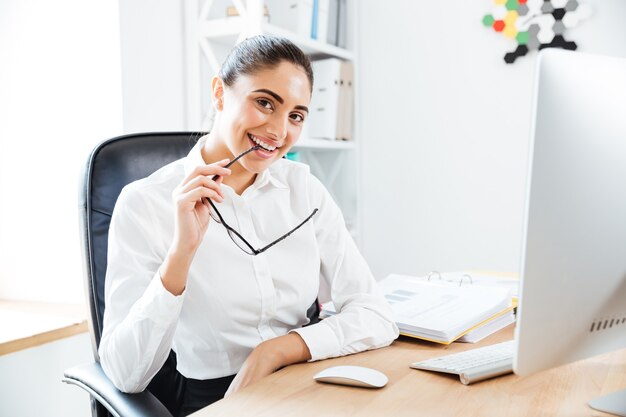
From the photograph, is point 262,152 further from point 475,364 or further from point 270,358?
point 475,364

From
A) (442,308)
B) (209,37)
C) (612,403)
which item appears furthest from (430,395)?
(209,37)

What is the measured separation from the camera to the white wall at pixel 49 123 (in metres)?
1.81

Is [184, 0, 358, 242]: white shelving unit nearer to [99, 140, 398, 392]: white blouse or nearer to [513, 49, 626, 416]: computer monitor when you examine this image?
[99, 140, 398, 392]: white blouse

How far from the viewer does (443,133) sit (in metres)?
2.58

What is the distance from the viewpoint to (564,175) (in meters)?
0.60

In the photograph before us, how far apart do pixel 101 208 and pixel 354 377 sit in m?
0.62

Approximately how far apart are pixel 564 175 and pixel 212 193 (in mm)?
514

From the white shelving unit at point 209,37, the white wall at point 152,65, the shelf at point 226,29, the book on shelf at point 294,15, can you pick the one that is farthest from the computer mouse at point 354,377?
the book on shelf at point 294,15

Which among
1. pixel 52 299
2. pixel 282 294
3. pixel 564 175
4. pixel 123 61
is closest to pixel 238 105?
pixel 282 294

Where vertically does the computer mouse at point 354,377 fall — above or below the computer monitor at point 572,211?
below

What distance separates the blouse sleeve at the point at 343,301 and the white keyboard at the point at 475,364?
0.14 metres

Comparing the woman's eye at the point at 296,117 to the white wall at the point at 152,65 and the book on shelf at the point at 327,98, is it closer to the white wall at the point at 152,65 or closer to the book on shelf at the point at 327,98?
the white wall at the point at 152,65

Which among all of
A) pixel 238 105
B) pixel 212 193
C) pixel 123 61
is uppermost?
pixel 123 61

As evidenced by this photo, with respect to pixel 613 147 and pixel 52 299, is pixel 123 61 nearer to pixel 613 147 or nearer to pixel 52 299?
pixel 52 299
